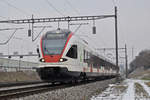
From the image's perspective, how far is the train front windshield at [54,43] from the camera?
18.3 metres

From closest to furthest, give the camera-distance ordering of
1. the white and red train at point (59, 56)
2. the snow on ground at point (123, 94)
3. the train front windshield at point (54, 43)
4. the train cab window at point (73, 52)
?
the snow on ground at point (123, 94), the white and red train at point (59, 56), the train front windshield at point (54, 43), the train cab window at point (73, 52)

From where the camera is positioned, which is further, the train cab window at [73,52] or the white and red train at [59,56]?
the train cab window at [73,52]

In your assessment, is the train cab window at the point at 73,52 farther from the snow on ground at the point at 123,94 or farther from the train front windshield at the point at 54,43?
the snow on ground at the point at 123,94

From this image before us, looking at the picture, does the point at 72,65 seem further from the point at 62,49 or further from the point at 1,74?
the point at 1,74

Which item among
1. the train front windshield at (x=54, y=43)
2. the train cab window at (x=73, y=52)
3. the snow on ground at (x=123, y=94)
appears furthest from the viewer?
the train cab window at (x=73, y=52)

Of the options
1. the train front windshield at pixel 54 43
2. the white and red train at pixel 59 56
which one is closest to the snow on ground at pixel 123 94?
the white and red train at pixel 59 56

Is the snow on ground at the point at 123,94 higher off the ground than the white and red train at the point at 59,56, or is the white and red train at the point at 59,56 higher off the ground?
the white and red train at the point at 59,56

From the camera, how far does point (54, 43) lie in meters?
18.7

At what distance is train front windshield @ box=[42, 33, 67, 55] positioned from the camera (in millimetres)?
18281

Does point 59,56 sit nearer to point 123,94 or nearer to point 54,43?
point 54,43

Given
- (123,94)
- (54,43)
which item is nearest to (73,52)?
(54,43)

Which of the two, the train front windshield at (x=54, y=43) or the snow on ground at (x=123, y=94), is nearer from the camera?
the snow on ground at (x=123, y=94)

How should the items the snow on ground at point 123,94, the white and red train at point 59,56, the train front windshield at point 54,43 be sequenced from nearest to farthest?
the snow on ground at point 123,94 → the white and red train at point 59,56 → the train front windshield at point 54,43

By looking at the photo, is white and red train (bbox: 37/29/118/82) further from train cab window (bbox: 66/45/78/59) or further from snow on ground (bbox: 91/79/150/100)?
snow on ground (bbox: 91/79/150/100)
